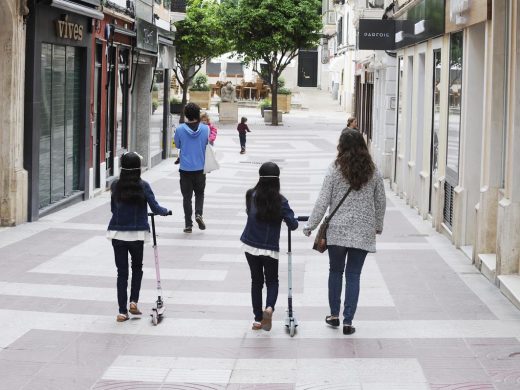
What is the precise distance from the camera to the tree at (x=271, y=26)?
48312 mm

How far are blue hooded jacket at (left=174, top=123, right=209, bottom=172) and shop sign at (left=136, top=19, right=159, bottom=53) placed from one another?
9.21 m

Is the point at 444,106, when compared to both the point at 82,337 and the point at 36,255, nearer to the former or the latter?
the point at 36,255

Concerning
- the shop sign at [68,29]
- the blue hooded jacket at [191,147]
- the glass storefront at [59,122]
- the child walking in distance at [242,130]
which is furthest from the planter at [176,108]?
the blue hooded jacket at [191,147]

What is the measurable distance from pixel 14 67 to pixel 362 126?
20.1 m

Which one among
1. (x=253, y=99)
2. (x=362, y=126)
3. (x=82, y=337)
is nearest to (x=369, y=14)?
(x=362, y=126)

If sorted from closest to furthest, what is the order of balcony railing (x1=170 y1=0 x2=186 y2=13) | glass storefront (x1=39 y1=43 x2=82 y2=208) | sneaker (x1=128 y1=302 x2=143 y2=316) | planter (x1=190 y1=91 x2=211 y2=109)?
sneaker (x1=128 y1=302 x2=143 y2=316), glass storefront (x1=39 y1=43 x2=82 y2=208), balcony railing (x1=170 y1=0 x2=186 y2=13), planter (x1=190 y1=91 x2=211 y2=109)

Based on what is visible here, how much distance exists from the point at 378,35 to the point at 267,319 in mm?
14855

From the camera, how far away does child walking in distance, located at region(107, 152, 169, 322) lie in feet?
29.5

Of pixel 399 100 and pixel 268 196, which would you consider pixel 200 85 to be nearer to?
pixel 399 100

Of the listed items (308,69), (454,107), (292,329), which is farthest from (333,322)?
(308,69)

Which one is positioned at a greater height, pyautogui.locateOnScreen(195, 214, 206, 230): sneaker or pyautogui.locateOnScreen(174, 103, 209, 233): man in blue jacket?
pyautogui.locateOnScreen(174, 103, 209, 233): man in blue jacket

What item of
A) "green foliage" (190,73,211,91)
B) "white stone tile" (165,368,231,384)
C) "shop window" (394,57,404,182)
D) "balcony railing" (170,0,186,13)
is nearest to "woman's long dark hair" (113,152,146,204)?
"white stone tile" (165,368,231,384)

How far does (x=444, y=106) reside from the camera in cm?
1577

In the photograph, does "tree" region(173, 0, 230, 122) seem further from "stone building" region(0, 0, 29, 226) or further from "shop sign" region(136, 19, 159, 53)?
"stone building" region(0, 0, 29, 226)
